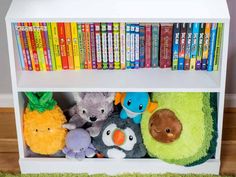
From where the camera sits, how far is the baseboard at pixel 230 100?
223 centimetres

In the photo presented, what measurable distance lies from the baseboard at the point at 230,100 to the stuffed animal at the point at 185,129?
31 centimetres

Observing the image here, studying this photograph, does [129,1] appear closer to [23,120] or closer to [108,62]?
[108,62]

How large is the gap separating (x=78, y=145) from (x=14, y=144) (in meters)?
0.29

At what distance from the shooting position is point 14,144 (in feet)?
7.02

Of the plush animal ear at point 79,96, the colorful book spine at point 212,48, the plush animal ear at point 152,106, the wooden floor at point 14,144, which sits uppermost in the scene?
the colorful book spine at point 212,48

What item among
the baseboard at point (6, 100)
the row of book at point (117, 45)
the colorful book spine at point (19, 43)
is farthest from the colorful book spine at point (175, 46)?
the baseboard at point (6, 100)

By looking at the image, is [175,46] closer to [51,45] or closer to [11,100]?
[51,45]

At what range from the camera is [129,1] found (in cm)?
182

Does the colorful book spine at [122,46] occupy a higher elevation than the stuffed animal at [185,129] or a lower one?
higher

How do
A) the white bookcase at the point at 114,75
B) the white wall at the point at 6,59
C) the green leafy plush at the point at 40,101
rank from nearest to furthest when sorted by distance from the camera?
the white bookcase at the point at 114,75 < the green leafy plush at the point at 40,101 < the white wall at the point at 6,59

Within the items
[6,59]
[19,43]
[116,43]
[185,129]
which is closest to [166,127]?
[185,129]

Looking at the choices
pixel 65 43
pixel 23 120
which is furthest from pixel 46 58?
pixel 23 120

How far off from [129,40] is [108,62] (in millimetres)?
104

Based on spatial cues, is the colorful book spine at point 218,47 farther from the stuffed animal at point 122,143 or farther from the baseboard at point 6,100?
the baseboard at point 6,100
